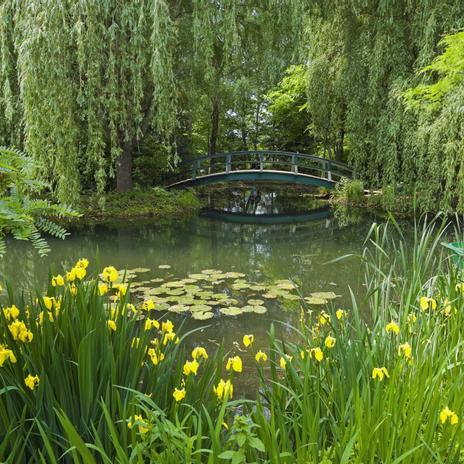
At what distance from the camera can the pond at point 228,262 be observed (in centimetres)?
457

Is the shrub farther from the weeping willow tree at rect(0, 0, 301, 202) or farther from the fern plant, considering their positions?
the fern plant

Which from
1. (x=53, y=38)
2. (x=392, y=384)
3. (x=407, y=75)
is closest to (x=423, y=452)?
(x=392, y=384)

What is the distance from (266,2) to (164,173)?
500 cm

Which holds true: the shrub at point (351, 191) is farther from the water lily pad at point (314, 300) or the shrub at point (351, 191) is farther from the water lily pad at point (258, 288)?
the water lily pad at point (314, 300)

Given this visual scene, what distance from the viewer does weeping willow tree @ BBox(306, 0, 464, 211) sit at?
7.84 metres

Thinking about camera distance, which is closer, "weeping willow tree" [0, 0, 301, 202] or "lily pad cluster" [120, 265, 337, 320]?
"lily pad cluster" [120, 265, 337, 320]

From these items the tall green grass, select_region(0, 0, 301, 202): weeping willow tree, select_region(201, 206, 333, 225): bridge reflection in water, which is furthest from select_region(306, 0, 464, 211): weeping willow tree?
the tall green grass

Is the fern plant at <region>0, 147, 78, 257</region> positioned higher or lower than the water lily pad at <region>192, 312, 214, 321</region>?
higher

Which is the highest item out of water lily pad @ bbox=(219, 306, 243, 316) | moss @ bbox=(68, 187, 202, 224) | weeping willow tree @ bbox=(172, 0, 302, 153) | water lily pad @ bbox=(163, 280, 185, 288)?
weeping willow tree @ bbox=(172, 0, 302, 153)

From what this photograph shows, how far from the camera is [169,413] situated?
5.53ft

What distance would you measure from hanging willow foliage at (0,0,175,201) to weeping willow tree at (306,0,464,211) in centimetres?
394

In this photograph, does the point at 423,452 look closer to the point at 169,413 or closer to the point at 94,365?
the point at 169,413

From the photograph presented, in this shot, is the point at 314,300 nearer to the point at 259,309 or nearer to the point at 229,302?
the point at 259,309

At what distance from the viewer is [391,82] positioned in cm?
977
